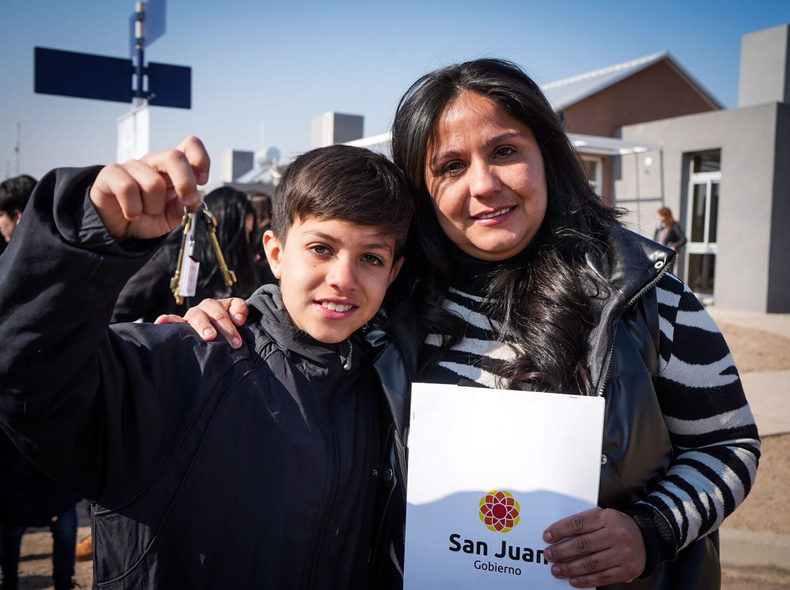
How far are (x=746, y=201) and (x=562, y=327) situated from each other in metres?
12.7

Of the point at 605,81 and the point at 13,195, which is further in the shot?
the point at 605,81

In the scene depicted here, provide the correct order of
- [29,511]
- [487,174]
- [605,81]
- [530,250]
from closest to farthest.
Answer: [487,174], [530,250], [29,511], [605,81]

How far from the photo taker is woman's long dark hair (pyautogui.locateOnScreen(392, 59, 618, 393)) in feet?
4.97

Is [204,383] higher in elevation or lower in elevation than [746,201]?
lower

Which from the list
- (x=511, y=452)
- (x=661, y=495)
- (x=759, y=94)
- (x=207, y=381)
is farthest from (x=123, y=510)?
(x=759, y=94)


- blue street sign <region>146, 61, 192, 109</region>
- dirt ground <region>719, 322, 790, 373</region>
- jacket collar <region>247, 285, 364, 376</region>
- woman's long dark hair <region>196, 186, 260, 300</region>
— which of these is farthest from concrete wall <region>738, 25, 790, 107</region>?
jacket collar <region>247, 285, 364, 376</region>

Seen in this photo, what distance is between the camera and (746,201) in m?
12.2

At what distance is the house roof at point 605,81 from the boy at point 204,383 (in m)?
16.0

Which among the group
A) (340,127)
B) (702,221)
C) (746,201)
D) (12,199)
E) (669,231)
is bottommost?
(12,199)

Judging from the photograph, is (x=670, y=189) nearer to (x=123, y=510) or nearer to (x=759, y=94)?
(x=759, y=94)

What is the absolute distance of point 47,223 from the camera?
0.95 m

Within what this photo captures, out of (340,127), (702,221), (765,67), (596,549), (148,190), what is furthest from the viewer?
(765,67)

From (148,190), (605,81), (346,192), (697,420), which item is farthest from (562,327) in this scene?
(605,81)

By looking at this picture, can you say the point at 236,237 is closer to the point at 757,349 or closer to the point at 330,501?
the point at 330,501
